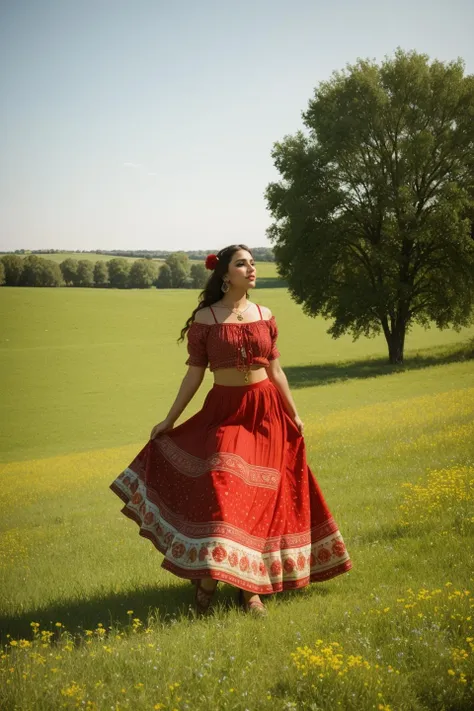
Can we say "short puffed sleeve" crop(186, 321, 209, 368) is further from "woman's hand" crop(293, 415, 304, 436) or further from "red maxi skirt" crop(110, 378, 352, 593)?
"woman's hand" crop(293, 415, 304, 436)

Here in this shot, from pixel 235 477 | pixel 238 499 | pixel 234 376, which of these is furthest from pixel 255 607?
pixel 234 376

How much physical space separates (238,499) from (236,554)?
17.2 inches

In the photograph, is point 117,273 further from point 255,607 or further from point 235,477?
point 255,607

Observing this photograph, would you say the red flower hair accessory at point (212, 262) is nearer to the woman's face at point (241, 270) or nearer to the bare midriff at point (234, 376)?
the woman's face at point (241, 270)

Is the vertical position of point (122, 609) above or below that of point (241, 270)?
below

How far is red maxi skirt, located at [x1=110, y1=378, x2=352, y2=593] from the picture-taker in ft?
15.4

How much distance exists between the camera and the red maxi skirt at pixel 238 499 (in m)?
4.71

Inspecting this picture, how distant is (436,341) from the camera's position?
50094 mm

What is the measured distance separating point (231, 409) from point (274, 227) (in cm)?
3094

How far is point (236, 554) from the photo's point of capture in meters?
4.65

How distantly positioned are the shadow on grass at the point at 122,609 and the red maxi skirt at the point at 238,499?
395mm

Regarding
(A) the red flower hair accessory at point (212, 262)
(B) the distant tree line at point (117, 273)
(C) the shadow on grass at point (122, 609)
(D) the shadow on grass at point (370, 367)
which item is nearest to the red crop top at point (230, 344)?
(A) the red flower hair accessory at point (212, 262)

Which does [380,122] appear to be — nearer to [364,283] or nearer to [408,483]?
[364,283]

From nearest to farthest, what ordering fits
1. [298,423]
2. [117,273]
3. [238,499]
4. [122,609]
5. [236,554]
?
[236,554] → [238,499] → [122,609] → [298,423] → [117,273]
